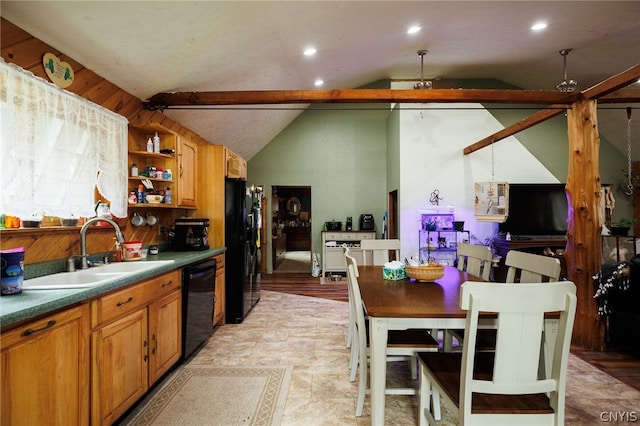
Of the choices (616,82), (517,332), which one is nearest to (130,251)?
(517,332)

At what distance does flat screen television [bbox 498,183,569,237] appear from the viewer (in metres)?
5.49

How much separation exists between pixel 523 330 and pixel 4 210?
8.53ft

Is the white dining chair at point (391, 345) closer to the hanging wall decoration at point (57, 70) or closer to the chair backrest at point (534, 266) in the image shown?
the chair backrest at point (534, 266)

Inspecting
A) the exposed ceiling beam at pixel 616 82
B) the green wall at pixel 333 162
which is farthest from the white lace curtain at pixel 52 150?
the green wall at pixel 333 162

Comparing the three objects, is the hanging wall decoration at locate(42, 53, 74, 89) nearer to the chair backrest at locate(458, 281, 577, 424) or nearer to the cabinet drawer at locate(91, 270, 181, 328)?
the cabinet drawer at locate(91, 270, 181, 328)

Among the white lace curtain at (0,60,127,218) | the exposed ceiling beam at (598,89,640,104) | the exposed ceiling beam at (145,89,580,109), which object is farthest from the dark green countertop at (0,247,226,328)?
the exposed ceiling beam at (598,89,640,104)

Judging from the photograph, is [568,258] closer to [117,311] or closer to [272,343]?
[272,343]

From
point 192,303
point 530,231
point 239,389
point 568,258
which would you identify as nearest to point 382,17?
point 568,258

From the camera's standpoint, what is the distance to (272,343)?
3279mm

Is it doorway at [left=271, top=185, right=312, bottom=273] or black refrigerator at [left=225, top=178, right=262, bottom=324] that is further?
doorway at [left=271, top=185, right=312, bottom=273]

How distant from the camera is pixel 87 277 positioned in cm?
225

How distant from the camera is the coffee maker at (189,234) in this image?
3525 millimetres

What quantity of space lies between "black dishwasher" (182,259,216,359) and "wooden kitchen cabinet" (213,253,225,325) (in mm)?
327

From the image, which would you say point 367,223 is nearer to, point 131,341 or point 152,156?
point 152,156
